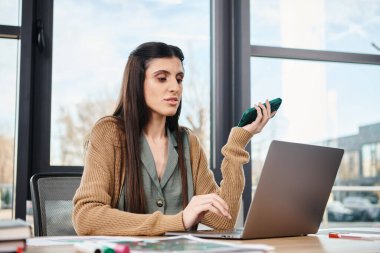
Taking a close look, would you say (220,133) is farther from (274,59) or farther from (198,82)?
(274,59)

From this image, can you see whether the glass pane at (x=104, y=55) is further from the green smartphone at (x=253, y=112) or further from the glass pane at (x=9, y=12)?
the green smartphone at (x=253, y=112)

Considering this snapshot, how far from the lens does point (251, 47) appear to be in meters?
3.12

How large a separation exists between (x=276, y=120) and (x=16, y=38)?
5.14ft

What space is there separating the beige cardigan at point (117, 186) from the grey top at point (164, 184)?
7 cm

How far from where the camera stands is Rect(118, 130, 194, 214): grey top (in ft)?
6.09

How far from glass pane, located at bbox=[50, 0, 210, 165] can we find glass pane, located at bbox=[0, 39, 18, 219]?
0.21m

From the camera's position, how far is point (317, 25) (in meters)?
3.27

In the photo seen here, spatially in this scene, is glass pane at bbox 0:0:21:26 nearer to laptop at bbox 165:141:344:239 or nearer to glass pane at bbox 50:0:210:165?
glass pane at bbox 50:0:210:165

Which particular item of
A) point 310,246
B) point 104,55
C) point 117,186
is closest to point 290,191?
point 310,246

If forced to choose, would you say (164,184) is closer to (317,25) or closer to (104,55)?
(104,55)

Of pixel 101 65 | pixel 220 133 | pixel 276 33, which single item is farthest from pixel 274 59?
pixel 101 65

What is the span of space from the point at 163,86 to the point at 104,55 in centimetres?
110

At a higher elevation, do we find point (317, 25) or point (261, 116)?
point (317, 25)

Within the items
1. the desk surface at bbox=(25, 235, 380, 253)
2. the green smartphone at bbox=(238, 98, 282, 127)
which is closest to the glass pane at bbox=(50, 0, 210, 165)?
the green smartphone at bbox=(238, 98, 282, 127)
